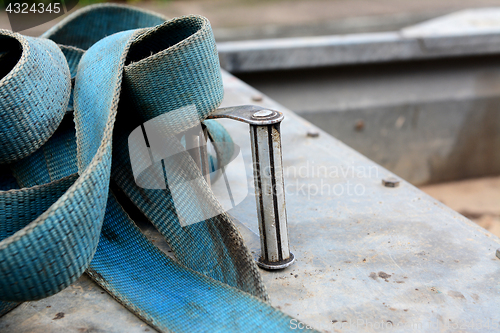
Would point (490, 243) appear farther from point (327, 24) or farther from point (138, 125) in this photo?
point (327, 24)

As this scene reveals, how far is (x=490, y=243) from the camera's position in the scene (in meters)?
1.17

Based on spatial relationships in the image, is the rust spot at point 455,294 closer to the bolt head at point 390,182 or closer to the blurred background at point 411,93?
Result: the bolt head at point 390,182

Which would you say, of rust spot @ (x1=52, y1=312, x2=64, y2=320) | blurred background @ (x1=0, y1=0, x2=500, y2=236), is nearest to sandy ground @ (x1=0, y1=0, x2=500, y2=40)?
blurred background @ (x1=0, y1=0, x2=500, y2=236)

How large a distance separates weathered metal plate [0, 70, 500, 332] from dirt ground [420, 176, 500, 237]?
1861mm

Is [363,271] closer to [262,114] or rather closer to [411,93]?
[262,114]

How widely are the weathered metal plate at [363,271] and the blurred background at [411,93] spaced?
1628 millimetres

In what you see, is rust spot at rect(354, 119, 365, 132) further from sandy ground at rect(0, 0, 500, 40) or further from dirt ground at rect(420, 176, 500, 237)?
sandy ground at rect(0, 0, 500, 40)

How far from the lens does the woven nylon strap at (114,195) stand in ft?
2.84

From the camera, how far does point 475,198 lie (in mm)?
3322

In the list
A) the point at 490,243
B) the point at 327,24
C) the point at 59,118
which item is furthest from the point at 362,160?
the point at 327,24

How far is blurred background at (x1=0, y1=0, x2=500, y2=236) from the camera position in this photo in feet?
9.92

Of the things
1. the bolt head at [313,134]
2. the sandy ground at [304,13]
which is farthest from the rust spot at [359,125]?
the sandy ground at [304,13]

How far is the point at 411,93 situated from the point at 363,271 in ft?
7.74

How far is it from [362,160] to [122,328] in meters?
0.99
